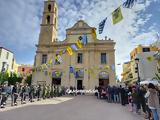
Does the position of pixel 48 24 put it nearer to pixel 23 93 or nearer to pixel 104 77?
pixel 104 77

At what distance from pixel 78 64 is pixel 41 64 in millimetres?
8022

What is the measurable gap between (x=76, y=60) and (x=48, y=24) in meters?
11.0

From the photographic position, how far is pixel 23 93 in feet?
44.1

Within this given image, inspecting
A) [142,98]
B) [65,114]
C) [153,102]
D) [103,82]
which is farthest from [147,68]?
[153,102]

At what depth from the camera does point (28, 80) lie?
152ft

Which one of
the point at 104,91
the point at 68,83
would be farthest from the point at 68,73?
the point at 104,91

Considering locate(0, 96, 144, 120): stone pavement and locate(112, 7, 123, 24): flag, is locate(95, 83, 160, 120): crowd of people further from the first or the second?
locate(112, 7, 123, 24): flag

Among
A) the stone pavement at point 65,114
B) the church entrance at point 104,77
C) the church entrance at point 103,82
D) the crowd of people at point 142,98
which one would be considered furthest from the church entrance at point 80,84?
the stone pavement at point 65,114

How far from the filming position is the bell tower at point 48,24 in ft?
118

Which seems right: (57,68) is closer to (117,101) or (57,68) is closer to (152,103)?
(117,101)

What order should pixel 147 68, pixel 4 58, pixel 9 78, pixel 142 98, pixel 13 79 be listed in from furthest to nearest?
pixel 4 58 → pixel 13 79 → pixel 9 78 → pixel 147 68 → pixel 142 98

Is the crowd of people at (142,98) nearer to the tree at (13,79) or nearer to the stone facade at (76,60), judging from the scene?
the stone facade at (76,60)

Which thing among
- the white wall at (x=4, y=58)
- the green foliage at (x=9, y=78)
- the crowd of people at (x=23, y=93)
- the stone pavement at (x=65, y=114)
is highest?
the white wall at (x=4, y=58)

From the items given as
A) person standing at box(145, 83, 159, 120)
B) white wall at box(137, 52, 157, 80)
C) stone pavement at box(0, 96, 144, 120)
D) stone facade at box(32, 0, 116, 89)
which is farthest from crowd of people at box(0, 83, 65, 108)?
white wall at box(137, 52, 157, 80)
